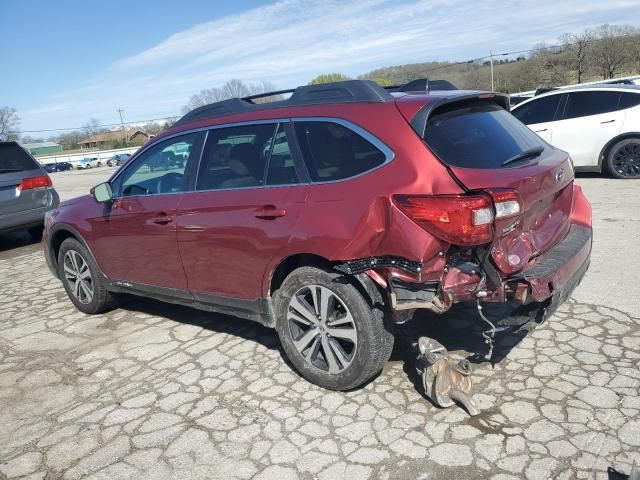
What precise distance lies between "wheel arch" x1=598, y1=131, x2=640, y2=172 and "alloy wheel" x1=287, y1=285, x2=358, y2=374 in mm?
7522

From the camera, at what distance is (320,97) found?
136 inches

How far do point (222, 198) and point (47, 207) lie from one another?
21.5 feet

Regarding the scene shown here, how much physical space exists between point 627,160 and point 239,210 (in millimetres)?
7919

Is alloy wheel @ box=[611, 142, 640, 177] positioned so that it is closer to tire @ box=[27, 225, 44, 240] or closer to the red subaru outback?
the red subaru outback

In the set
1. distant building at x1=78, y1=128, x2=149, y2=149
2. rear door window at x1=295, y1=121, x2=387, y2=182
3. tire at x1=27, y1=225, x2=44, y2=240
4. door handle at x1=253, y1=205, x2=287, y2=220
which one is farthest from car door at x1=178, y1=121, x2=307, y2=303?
distant building at x1=78, y1=128, x2=149, y2=149

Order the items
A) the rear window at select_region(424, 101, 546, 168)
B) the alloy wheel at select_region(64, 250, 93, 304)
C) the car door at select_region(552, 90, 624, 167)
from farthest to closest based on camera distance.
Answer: the car door at select_region(552, 90, 624, 167)
the alloy wheel at select_region(64, 250, 93, 304)
the rear window at select_region(424, 101, 546, 168)

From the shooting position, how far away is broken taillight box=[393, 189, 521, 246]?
277 cm

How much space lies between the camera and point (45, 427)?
337 centimetres

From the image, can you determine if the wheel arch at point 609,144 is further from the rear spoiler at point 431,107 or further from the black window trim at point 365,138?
the black window trim at point 365,138

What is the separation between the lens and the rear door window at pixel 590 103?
896cm

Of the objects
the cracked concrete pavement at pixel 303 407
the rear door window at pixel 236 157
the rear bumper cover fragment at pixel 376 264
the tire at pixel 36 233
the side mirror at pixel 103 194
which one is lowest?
the cracked concrete pavement at pixel 303 407

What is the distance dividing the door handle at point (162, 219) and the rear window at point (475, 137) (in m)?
2.07

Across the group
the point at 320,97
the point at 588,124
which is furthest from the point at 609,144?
the point at 320,97

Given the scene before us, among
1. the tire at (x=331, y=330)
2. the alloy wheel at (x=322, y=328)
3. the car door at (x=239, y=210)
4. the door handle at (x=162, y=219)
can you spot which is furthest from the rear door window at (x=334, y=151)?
the door handle at (x=162, y=219)
